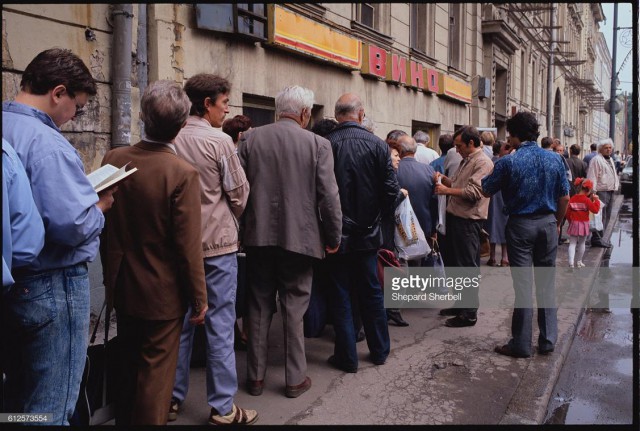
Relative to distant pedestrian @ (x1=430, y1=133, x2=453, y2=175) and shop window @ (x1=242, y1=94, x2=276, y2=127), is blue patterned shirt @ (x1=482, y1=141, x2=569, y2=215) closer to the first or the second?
distant pedestrian @ (x1=430, y1=133, x2=453, y2=175)

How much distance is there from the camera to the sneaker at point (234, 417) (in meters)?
3.40

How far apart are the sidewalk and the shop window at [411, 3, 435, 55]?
972 centimetres

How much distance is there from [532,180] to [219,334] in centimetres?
282

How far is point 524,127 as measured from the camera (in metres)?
4.80

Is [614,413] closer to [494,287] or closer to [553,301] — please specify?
[553,301]

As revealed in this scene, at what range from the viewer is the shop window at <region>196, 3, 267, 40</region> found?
675cm

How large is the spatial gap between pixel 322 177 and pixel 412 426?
1.65 m

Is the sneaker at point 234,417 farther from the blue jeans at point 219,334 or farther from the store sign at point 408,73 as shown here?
the store sign at point 408,73

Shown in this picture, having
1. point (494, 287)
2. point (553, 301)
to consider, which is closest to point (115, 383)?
point (553, 301)

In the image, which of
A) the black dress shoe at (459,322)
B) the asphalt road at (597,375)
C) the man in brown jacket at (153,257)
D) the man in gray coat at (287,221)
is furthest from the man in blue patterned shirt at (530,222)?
the man in brown jacket at (153,257)

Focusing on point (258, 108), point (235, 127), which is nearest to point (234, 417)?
point (235, 127)

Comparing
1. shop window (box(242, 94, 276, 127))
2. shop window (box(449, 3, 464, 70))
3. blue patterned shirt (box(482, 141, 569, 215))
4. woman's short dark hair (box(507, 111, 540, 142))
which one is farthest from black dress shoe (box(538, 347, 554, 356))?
shop window (box(449, 3, 464, 70))

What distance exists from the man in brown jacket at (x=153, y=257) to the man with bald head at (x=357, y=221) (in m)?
1.59

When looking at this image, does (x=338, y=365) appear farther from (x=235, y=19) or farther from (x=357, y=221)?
(x=235, y=19)
